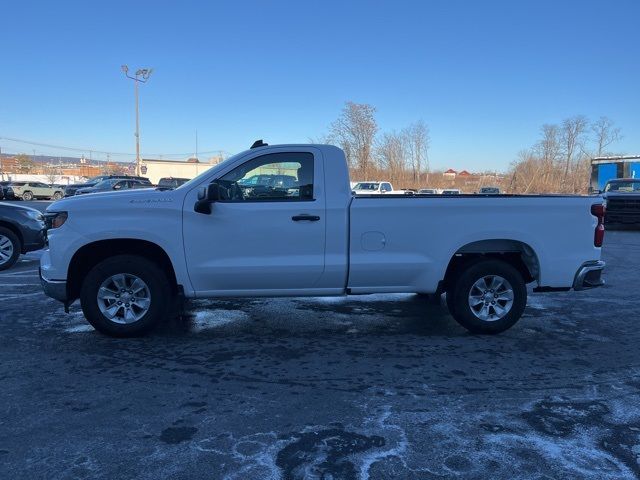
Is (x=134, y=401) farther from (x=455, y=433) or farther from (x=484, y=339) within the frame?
(x=484, y=339)

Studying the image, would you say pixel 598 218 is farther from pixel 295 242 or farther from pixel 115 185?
pixel 115 185

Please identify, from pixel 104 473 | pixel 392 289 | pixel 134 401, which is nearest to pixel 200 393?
pixel 134 401

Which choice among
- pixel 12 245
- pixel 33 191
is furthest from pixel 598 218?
pixel 33 191

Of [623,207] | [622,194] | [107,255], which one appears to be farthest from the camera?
[622,194]

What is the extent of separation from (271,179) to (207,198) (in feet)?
2.29

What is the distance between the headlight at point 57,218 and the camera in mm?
5121

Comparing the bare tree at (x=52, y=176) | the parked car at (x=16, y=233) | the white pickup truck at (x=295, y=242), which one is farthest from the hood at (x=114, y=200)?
the bare tree at (x=52, y=176)

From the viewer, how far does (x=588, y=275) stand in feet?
18.3

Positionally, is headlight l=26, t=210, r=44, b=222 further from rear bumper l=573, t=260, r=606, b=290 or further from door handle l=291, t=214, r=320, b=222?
rear bumper l=573, t=260, r=606, b=290

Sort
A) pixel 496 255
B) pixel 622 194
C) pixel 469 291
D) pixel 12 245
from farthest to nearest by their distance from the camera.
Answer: pixel 622 194
pixel 12 245
pixel 496 255
pixel 469 291

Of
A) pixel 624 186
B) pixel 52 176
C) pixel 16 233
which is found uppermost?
pixel 52 176

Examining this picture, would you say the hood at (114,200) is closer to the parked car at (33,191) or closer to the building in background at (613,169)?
the building in background at (613,169)

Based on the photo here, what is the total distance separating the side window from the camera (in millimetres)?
5305

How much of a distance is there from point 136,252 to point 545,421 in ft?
13.3
